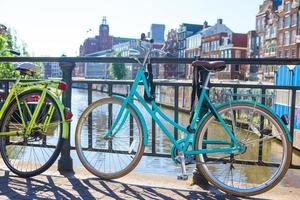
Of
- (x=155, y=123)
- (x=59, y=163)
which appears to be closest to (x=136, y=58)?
(x=155, y=123)

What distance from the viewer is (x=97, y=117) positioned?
3846 millimetres

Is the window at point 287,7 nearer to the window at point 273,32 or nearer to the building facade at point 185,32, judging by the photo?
the window at point 273,32

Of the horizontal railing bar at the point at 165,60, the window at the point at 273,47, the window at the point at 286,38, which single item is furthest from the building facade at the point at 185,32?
the horizontal railing bar at the point at 165,60

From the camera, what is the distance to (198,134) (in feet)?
10.1

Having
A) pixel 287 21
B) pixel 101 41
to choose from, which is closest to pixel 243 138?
pixel 287 21

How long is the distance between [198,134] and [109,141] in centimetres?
86

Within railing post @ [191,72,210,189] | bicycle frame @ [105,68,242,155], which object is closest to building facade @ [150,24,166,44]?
bicycle frame @ [105,68,242,155]

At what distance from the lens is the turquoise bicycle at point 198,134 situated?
3039mm

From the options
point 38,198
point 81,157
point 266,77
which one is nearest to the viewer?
point 38,198

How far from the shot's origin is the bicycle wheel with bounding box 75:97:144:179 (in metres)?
3.38

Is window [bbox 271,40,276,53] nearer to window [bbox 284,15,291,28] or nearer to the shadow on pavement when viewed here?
window [bbox 284,15,291,28]

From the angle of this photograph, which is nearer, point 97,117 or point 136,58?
point 136,58

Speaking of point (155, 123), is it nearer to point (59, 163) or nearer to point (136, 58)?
point (136, 58)

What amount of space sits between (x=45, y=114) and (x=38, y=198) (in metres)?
0.85
